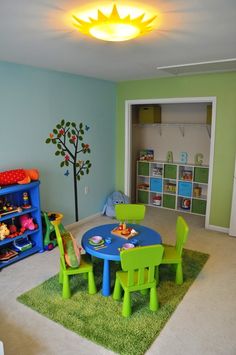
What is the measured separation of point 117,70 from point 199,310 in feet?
9.94

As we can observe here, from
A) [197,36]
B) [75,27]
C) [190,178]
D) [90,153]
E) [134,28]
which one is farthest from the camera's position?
[190,178]

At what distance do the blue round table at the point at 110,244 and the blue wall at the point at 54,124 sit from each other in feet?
4.36

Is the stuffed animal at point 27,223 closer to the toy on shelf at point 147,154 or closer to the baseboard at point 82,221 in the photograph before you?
the baseboard at point 82,221

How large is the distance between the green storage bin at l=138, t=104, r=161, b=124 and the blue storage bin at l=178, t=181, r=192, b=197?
1293mm

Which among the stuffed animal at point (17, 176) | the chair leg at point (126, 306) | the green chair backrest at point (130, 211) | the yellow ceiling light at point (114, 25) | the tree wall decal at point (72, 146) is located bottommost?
the chair leg at point (126, 306)

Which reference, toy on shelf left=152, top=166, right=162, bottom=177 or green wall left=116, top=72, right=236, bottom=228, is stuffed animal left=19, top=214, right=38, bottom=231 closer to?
green wall left=116, top=72, right=236, bottom=228

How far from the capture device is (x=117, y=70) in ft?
12.8

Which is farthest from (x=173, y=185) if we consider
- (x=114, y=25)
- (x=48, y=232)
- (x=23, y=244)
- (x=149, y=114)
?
(x=114, y=25)

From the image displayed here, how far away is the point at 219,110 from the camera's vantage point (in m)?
4.18

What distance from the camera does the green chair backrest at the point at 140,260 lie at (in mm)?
2342

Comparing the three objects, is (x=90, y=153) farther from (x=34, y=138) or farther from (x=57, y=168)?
(x=34, y=138)

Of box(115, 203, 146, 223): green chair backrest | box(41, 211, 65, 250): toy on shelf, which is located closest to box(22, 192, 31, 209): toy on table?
box(41, 211, 65, 250): toy on shelf

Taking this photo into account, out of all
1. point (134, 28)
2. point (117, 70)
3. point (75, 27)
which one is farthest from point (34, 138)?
point (134, 28)

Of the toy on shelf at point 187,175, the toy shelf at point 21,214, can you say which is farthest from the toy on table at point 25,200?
the toy on shelf at point 187,175
